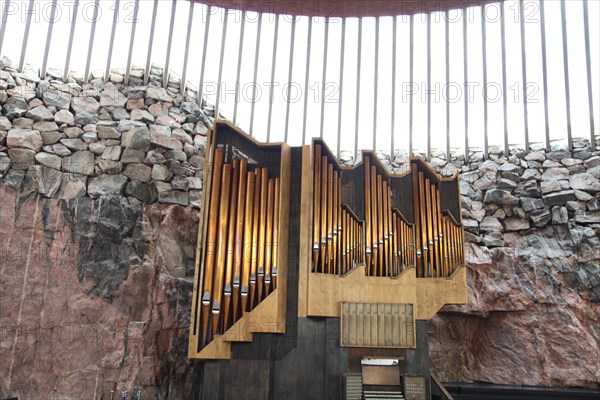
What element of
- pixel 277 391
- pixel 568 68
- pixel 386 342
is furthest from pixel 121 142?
pixel 568 68

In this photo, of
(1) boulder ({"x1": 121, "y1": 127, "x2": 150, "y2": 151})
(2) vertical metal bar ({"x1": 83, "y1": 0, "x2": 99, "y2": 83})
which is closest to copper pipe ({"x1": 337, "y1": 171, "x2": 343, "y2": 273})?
(1) boulder ({"x1": 121, "y1": 127, "x2": 150, "y2": 151})

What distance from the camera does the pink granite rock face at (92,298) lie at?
7035 mm

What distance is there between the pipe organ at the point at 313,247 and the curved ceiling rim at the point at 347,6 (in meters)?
3.11

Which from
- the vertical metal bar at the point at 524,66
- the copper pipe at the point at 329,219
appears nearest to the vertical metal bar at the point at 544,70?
the vertical metal bar at the point at 524,66

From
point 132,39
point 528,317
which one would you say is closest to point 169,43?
point 132,39

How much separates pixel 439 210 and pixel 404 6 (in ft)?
13.3

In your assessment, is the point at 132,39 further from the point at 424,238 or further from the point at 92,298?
the point at 424,238

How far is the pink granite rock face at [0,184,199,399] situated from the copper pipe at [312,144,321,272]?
230 cm

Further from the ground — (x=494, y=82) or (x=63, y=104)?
(x=494, y=82)

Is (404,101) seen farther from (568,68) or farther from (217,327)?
(217,327)

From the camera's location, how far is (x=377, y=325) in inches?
281

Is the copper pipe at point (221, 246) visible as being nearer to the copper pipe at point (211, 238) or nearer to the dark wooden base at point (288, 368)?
the copper pipe at point (211, 238)

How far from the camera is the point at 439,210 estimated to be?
26.7ft

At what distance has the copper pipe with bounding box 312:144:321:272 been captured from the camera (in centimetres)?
723
